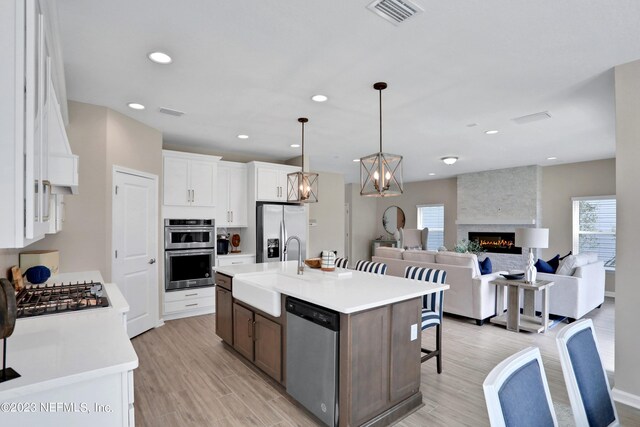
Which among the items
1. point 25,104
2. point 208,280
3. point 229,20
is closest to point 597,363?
point 25,104

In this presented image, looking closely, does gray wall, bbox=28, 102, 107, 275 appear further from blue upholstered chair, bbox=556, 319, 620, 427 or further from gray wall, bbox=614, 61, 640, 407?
gray wall, bbox=614, 61, 640, 407

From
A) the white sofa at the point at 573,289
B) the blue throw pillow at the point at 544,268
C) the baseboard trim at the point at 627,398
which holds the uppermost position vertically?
the blue throw pillow at the point at 544,268

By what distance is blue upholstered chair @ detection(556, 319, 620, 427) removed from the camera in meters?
1.24

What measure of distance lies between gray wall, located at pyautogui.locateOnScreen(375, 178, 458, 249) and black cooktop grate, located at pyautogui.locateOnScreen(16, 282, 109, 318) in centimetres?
841

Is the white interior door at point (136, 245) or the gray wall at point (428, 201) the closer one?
the white interior door at point (136, 245)

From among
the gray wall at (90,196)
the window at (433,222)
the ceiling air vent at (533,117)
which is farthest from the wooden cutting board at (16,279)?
the window at (433,222)

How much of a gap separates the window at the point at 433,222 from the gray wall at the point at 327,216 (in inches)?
115

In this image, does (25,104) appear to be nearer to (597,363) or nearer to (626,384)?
(597,363)

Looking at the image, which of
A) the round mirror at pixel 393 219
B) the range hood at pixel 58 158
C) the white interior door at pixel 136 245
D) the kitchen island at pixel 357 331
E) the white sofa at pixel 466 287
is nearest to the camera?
the range hood at pixel 58 158

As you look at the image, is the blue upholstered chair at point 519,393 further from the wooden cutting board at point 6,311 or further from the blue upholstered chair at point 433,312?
the blue upholstered chair at point 433,312

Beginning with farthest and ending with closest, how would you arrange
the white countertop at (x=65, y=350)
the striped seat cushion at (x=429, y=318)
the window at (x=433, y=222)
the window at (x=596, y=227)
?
the window at (x=433, y=222) → the window at (x=596, y=227) → the striped seat cushion at (x=429, y=318) → the white countertop at (x=65, y=350)

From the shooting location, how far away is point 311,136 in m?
4.86

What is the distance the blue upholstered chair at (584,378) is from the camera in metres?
1.24

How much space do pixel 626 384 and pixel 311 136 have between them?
13.6 ft
